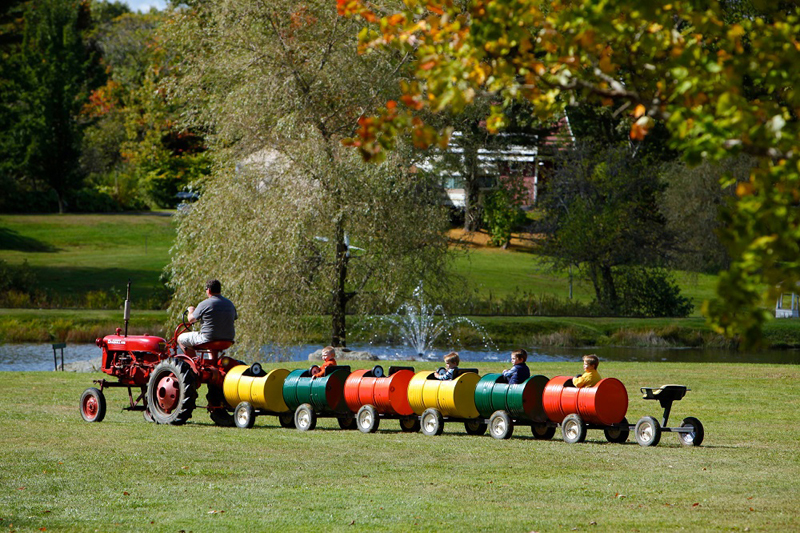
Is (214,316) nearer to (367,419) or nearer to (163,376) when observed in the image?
(163,376)

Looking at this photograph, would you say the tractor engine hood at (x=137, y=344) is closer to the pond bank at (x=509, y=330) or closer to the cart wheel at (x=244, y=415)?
the cart wheel at (x=244, y=415)

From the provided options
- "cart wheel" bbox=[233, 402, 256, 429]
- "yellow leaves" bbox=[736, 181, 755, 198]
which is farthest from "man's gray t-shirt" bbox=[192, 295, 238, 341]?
"yellow leaves" bbox=[736, 181, 755, 198]

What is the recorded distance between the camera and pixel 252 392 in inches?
579

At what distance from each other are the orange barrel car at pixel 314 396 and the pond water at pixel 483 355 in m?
12.0

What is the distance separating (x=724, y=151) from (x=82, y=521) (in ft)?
18.7

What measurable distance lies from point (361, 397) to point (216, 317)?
7.53 ft

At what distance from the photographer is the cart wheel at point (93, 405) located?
583 inches

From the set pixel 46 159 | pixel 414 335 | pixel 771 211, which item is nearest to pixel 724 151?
pixel 771 211

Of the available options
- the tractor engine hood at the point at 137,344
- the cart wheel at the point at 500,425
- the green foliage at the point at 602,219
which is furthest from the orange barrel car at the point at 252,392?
the green foliage at the point at 602,219

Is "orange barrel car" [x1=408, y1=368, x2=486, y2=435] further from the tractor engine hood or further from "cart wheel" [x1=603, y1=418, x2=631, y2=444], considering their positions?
the tractor engine hood

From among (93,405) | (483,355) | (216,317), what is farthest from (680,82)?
(483,355)

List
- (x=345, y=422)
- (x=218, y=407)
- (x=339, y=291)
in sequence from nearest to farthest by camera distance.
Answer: (x=218, y=407)
(x=345, y=422)
(x=339, y=291)

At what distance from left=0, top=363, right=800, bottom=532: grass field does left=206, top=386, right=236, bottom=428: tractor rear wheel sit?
302 mm

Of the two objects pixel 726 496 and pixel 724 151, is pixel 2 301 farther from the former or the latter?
pixel 724 151
